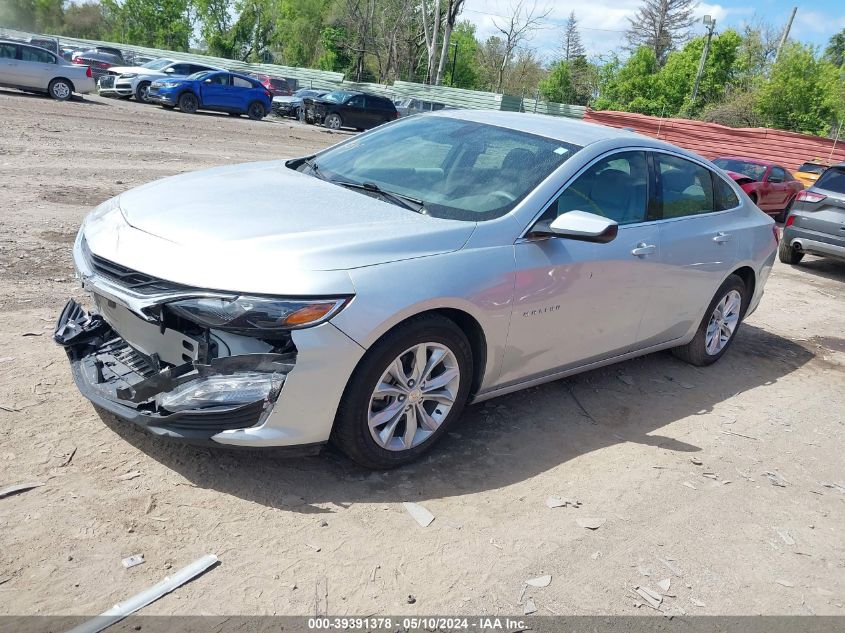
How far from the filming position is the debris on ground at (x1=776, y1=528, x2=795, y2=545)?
12.3 feet

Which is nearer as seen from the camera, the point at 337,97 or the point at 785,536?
the point at 785,536

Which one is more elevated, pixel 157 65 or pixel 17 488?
pixel 157 65

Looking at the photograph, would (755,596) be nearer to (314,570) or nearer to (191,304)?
(314,570)

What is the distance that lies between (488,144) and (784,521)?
2661 mm

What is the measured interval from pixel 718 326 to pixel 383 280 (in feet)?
12.0

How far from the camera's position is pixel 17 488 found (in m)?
3.20

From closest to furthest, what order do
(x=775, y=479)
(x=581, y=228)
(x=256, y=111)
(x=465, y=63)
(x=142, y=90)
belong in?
(x=581, y=228), (x=775, y=479), (x=142, y=90), (x=256, y=111), (x=465, y=63)

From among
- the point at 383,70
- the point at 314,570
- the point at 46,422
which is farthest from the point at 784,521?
the point at 383,70

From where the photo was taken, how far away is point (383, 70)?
64500 millimetres

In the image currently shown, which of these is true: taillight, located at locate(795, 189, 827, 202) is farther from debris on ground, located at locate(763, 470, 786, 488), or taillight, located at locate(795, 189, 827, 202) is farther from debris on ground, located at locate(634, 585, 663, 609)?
debris on ground, located at locate(634, 585, 663, 609)

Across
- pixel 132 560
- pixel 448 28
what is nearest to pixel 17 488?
pixel 132 560

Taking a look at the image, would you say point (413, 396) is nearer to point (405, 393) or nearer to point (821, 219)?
point (405, 393)

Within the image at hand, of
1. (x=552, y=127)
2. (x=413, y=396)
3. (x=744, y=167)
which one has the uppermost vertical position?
(x=552, y=127)

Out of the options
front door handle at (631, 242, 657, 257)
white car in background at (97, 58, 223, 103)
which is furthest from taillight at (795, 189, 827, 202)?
white car in background at (97, 58, 223, 103)
